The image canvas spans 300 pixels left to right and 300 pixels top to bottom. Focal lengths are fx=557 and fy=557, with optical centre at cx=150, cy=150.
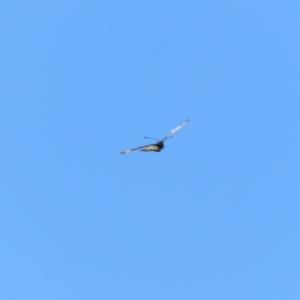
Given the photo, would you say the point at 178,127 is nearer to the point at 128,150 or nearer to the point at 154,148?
the point at 154,148

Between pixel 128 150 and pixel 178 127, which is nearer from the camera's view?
pixel 128 150

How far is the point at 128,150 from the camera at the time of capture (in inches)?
2899

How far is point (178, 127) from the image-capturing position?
3135 inches

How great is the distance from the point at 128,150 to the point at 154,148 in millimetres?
5545

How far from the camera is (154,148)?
77.9 m

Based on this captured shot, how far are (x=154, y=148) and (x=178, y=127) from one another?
488cm

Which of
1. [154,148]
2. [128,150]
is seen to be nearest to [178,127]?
[154,148]

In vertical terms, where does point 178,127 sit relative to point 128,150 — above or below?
above

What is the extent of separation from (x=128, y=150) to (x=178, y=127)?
9731mm
